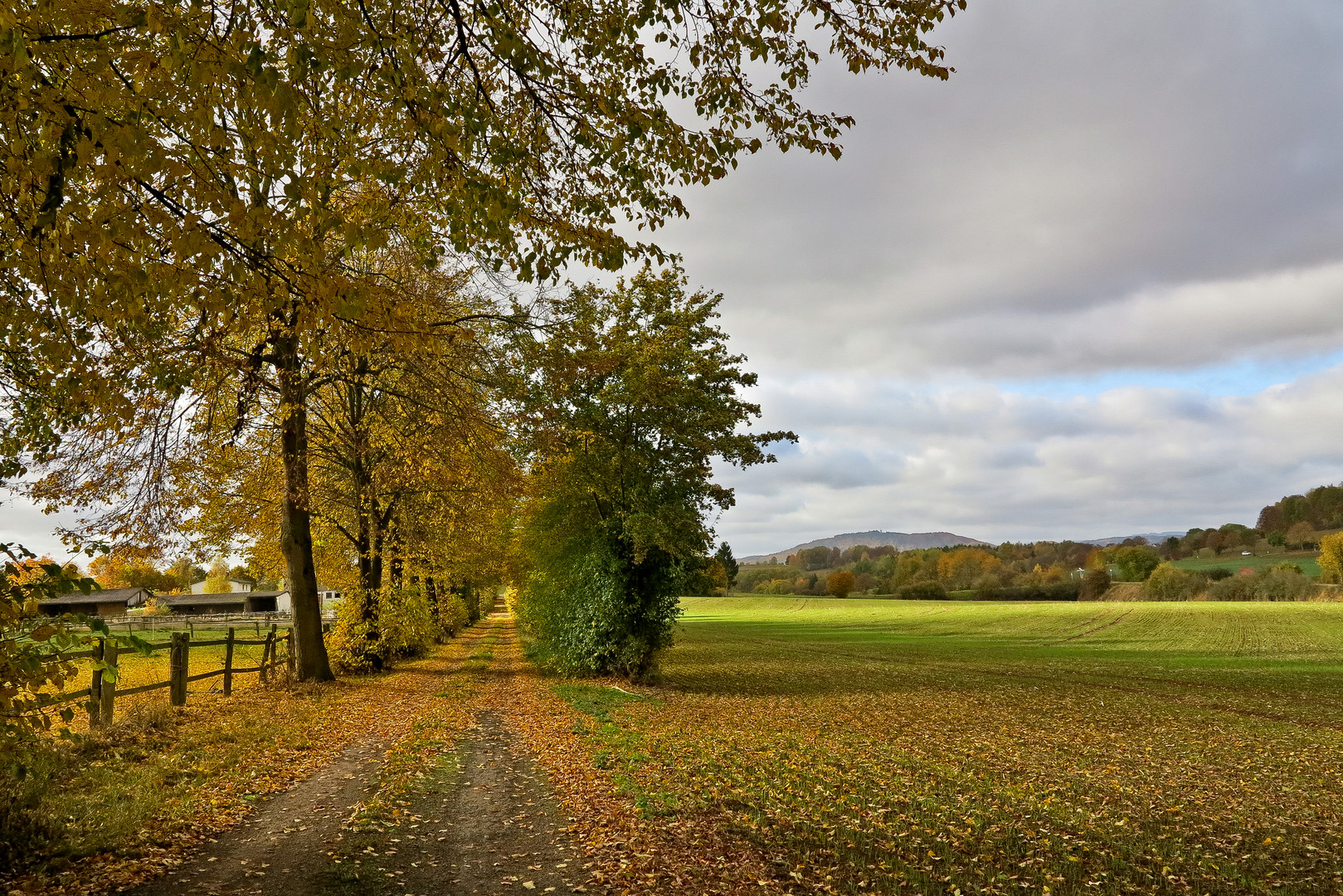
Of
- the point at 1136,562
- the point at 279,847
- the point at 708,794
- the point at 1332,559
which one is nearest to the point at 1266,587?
the point at 1332,559

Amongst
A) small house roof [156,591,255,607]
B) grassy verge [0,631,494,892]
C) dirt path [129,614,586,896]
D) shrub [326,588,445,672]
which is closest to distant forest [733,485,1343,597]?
small house roof [156,591,255,607]

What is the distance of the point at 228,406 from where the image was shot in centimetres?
1599

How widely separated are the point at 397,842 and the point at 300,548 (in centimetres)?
1189

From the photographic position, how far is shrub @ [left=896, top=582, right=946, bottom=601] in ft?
362

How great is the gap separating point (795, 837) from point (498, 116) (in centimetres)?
732

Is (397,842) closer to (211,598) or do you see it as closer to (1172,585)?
(211,598)

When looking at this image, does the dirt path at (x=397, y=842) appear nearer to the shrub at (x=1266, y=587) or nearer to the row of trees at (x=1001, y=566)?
the shrub at (x=1266, y=587)

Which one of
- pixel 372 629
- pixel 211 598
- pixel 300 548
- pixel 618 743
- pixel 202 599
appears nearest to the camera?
pixel 618 743

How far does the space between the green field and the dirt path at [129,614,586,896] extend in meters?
115

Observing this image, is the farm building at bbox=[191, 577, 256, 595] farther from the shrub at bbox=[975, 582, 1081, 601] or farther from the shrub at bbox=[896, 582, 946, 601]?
the shrub at bbox=[975, 582, 1081, 601]

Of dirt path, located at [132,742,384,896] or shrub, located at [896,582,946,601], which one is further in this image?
shrub, located at [896,582,946,601]

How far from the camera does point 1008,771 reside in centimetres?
1084

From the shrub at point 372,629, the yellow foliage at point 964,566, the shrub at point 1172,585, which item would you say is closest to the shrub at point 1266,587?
the shrub at point 1172,585

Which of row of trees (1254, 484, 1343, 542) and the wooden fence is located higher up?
row of trees (1254, 484, 1343, 542)
